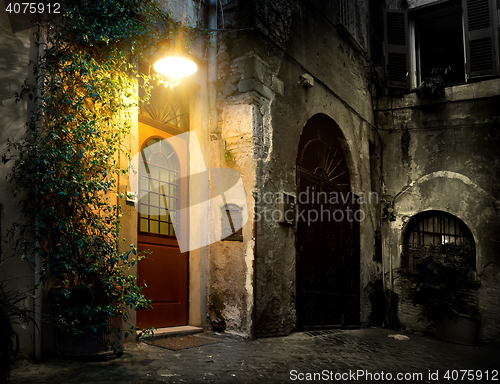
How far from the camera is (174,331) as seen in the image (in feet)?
17.0

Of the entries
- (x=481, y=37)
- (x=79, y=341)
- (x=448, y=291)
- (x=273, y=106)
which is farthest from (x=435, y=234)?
(x=79, y=341)

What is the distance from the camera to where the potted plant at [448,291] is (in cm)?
745

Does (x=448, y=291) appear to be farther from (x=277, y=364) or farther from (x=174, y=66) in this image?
(x=174, y=66)

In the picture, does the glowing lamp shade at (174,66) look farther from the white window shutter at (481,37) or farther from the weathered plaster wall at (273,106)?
the white window shutter at (481,37)

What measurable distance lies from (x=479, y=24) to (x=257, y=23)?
16.4ft

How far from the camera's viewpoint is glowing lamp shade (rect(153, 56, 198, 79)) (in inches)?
195

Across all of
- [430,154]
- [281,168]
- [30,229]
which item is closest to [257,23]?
[281,168]

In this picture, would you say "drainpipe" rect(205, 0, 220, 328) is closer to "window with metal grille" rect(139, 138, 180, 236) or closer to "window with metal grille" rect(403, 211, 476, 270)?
"window with metal grille" rect(139, 138, 180, 236)

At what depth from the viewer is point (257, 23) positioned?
5.86 meters

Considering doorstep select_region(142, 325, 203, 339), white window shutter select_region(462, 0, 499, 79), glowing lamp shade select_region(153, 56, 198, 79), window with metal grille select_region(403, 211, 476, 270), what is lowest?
doorstep select_region(142, 325, 203, 339)

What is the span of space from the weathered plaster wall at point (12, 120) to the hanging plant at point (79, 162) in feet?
0.22

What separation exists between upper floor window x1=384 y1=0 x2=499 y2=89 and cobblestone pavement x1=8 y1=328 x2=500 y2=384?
5348 millimetres

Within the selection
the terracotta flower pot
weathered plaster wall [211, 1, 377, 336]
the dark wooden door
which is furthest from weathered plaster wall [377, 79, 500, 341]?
the terracotta flower pot
